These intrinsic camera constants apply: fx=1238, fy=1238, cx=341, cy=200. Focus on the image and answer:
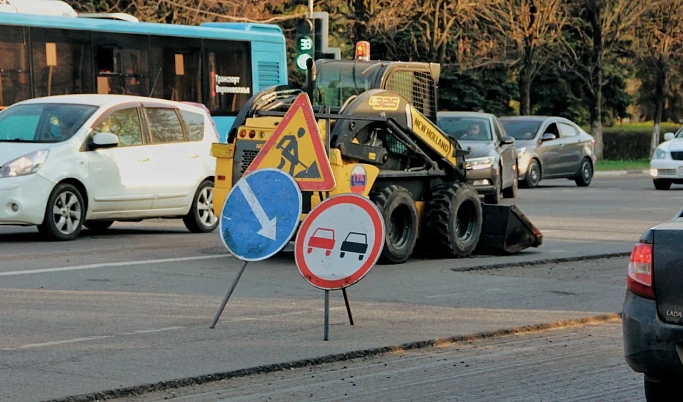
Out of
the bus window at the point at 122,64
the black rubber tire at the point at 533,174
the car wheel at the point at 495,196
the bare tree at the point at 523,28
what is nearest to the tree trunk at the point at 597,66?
the bare tree at the point at 523,28

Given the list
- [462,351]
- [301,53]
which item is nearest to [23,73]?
[301,53]

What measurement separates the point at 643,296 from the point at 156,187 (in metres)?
10.2

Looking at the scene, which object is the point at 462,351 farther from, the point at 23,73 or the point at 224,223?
the point at 23,73

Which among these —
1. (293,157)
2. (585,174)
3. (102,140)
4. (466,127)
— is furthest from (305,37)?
(293,157)

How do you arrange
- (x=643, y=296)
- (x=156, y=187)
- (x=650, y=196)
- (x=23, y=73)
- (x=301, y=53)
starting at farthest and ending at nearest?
1. (x=650, y=196)
2. (x=301, y=53)
3. (x=23, y=73)
4. (x=156, y=187)
5. (x=643, y=296)

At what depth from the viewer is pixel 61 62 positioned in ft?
73.0

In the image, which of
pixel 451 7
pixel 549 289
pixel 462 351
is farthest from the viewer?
pixel 451 7

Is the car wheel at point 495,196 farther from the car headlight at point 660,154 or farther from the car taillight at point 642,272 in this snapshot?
the car taillight at point 642,272

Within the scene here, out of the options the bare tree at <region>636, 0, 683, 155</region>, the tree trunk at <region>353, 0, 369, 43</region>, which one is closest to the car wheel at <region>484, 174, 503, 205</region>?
the tree trunk at <region>353, 0, 369, 43</region>

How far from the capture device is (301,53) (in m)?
23.5

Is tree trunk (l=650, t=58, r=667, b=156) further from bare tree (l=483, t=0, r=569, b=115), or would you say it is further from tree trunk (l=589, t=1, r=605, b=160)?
bare tree (l=483, t=0, r=569, b=115)

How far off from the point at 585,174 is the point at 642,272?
25.1 m

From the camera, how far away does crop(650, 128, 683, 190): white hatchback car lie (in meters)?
29.0

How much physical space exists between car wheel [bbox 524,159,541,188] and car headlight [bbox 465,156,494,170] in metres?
6.14
